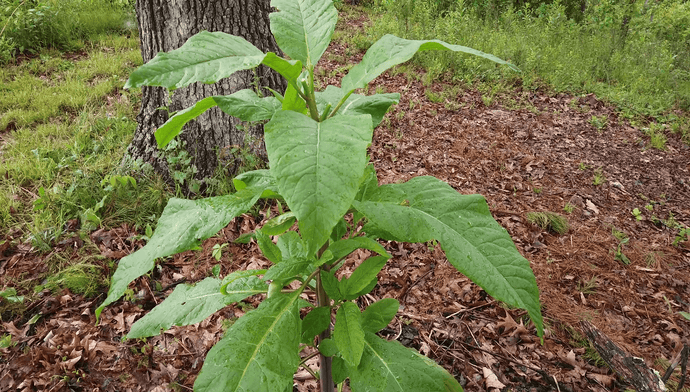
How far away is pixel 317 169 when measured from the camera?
2.41ft

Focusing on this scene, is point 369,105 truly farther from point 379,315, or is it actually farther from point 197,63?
point 379,315

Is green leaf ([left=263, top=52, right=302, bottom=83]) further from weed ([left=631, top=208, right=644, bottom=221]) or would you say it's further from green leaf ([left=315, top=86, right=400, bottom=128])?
weed ([left=631, top=208, right=644, bottom=221])

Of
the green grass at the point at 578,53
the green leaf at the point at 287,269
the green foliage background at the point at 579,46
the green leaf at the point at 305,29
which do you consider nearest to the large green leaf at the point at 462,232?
the green leaf at the point at 287,269

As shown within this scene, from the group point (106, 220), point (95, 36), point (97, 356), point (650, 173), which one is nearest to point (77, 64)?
point (95, 36)

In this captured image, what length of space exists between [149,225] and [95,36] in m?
5.56

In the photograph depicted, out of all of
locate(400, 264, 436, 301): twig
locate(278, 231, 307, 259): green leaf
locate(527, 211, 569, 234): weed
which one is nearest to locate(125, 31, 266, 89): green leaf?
locate(278, 231, 307, 259): green leaf

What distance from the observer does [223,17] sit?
2914 mm

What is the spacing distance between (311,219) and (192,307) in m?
0.95

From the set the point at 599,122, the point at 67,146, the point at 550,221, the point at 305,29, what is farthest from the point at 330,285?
the point at 599,122

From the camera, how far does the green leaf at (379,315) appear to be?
52.6 inches

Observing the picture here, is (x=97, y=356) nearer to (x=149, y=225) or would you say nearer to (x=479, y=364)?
(x=149, y=225)

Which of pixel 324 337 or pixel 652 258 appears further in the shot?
pixel 652 258

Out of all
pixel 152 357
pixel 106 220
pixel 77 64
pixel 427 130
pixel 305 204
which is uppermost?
pixel 305 204

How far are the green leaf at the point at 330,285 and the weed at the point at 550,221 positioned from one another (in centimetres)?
275
